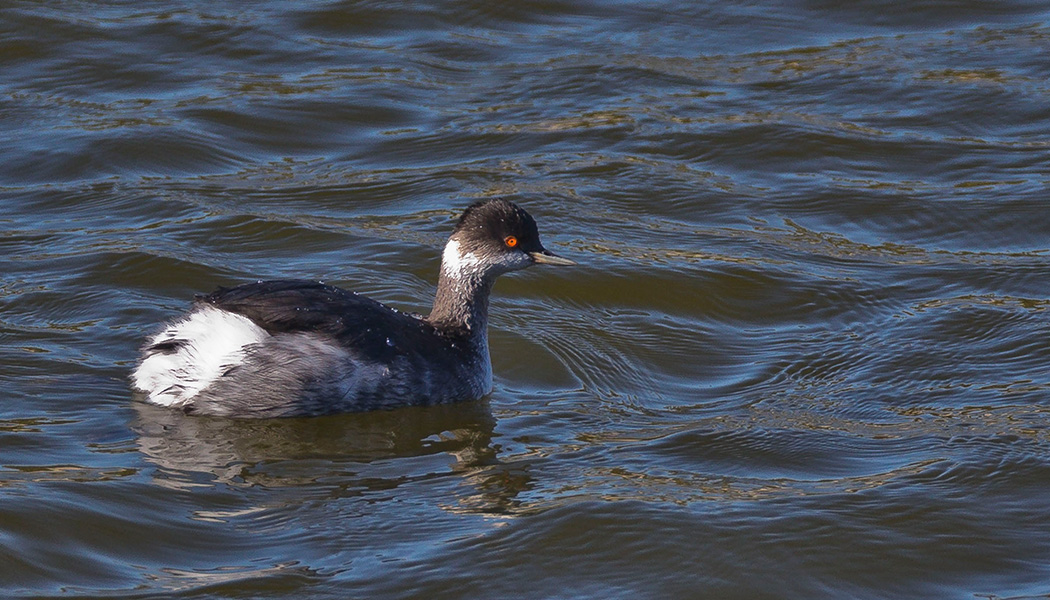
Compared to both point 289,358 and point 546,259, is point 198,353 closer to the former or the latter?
point 289,358

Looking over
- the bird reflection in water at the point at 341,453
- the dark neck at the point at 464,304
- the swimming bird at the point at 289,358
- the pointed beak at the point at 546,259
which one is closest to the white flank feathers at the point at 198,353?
the swimming bird at the point at 289,358

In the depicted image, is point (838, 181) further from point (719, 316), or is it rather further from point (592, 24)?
point (592, 24)

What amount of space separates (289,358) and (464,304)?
3.45ft

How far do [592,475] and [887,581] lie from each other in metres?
1.29

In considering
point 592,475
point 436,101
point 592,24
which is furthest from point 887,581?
point 592,24

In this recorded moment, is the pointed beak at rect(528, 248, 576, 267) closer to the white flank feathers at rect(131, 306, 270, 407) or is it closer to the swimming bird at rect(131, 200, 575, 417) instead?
the swimming bird at rect(131, 200, 575, 417)

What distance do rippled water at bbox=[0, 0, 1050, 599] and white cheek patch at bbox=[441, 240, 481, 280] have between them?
0.57m

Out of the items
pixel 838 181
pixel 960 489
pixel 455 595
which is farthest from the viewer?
pixel 838 181

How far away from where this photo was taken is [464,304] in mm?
7613

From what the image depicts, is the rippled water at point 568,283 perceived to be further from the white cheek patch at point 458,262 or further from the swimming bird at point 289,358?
the white cheek patch at point 458,262

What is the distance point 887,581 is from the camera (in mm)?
5688

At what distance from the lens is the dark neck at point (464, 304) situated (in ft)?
24.9

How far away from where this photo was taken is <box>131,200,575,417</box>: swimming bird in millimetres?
6836

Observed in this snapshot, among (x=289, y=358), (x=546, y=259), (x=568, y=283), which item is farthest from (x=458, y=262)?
(x=568, y=283)
